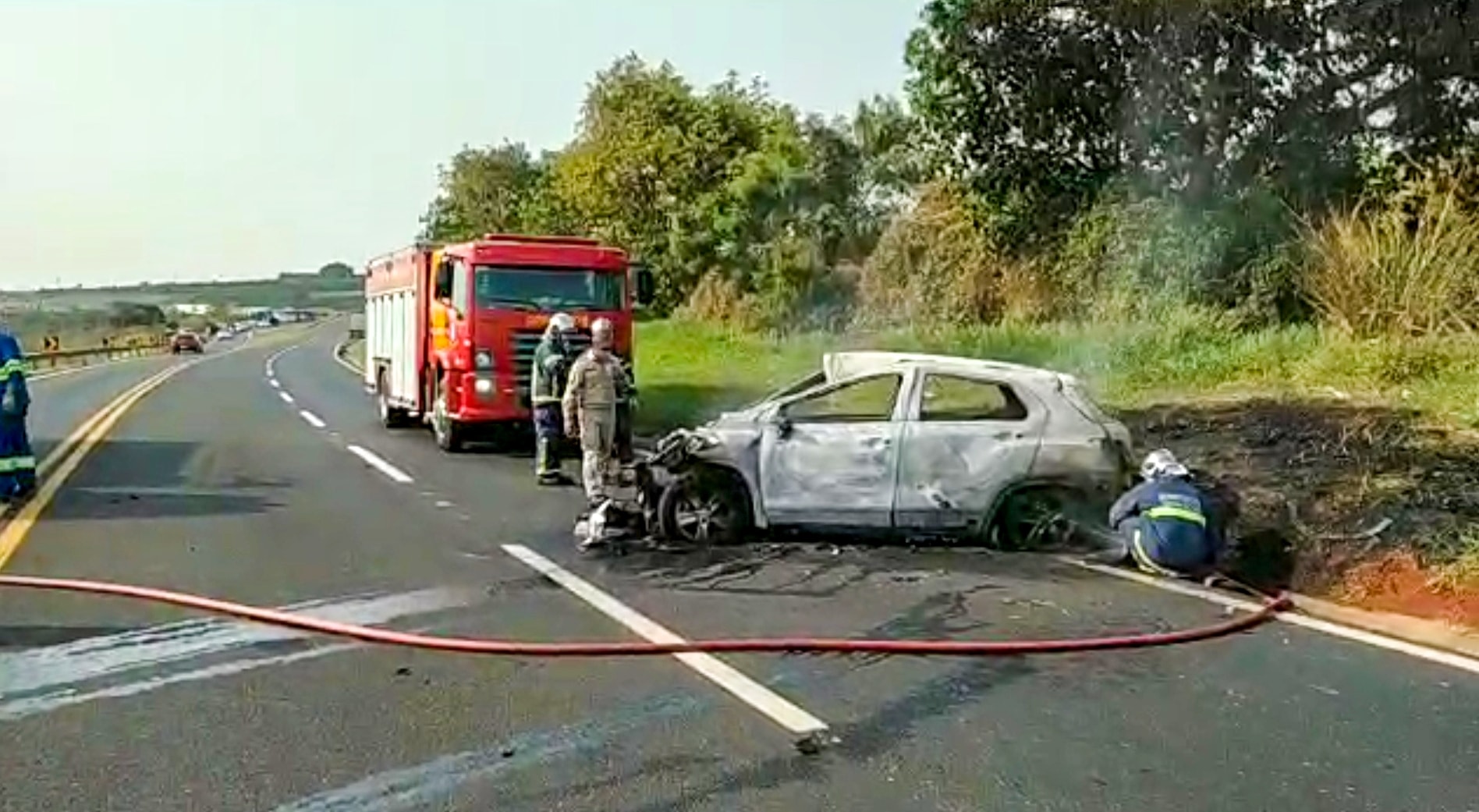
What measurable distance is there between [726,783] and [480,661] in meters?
2.51

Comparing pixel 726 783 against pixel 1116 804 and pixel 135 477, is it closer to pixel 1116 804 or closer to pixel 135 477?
pixel 1116 804

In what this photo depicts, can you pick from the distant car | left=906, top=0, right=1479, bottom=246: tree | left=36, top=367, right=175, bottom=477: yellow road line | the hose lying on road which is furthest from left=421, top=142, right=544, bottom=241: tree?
the hose lying on road

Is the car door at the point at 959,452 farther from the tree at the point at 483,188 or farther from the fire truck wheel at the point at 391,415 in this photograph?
the tree at the point at 483,188

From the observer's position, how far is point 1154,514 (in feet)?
35.3

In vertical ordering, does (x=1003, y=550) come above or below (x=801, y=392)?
below

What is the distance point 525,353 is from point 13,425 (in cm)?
645

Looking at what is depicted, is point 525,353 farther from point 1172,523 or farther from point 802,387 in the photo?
point 1172,523

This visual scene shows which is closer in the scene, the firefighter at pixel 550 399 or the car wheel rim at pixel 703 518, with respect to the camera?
the car wheel rim at pixel 703 518

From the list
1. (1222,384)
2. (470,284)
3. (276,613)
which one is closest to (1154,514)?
(276,613)

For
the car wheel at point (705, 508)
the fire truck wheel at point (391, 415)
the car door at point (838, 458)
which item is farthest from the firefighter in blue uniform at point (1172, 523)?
the fire truck wheel at point (391, 415)

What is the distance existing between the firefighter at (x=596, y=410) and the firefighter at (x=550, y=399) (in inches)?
130

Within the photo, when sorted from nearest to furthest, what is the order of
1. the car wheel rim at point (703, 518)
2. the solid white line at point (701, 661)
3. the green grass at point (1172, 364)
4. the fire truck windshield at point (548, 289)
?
1. the solid white line at point (701, 661)
2. the car wheel rim at point (703, 518)
3. the green grass at point (1172, 364)
4. the fire truck windshield at point (548, 289)

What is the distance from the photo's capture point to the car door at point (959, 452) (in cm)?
1169

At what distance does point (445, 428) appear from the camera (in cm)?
2091
